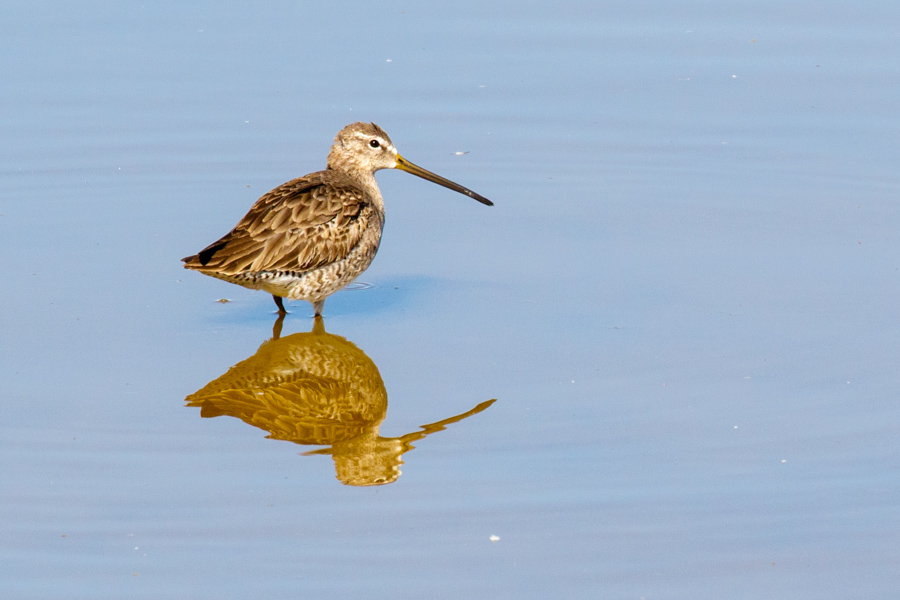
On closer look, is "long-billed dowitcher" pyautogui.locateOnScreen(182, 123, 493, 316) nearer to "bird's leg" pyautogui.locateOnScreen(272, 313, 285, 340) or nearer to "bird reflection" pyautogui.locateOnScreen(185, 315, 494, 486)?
"bird's leg" pyautogui.locateOnScreen(272, 313, 285, 340)

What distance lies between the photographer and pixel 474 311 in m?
8.39

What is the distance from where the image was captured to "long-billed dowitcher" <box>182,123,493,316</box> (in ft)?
26.6

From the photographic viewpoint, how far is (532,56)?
1205 centimetres

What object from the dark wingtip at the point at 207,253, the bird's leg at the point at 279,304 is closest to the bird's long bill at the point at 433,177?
the bird's leg at the point at 279,304

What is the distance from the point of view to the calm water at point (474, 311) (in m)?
5.78

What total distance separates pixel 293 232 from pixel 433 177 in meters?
1.36

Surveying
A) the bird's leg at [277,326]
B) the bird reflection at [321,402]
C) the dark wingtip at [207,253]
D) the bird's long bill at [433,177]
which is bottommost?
the bird's leg at [277,326]

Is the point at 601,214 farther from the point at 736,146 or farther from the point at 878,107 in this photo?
the point at 878,107

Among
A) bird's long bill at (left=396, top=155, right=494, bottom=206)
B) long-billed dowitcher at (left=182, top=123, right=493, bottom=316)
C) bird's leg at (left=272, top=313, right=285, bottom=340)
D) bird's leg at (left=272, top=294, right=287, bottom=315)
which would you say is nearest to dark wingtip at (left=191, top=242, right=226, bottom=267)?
long-billed dowitcher at (left=182, top=123, right=493, bottom=316)

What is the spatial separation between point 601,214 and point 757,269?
1375 millimetres

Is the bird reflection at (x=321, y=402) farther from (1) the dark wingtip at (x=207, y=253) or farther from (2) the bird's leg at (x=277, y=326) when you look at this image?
(1) the dark wingtip at (x=207, y=253)

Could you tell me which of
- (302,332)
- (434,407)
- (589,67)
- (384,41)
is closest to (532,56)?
(589,67)

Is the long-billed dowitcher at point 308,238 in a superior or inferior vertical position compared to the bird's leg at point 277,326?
superior

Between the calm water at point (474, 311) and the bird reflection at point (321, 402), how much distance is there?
0.08ft
